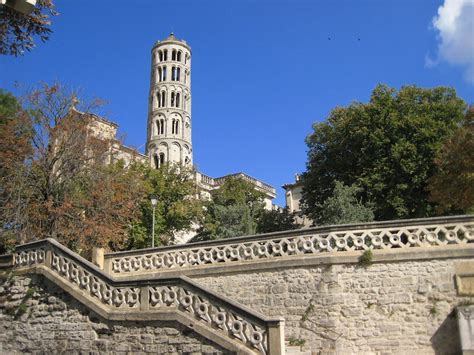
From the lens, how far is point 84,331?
35.5ft

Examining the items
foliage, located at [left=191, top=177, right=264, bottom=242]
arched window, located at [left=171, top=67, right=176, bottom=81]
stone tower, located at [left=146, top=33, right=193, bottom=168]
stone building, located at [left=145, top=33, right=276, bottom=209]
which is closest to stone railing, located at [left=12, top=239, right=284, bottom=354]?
foliage, located at [left=191, top=177, right=264, bottom=242]

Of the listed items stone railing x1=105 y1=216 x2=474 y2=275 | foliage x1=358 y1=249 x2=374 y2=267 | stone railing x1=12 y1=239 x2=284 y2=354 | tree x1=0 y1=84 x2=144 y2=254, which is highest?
tree x1=0 y1=84 x2=144 y2=254

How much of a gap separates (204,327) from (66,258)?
4209 mm

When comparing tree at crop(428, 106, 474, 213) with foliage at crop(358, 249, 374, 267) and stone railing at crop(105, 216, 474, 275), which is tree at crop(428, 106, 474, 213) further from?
foliage at crop(358, 249, 374, 267)

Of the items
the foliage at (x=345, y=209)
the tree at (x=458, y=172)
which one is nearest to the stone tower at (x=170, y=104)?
the foliage at (x=345, y=209)

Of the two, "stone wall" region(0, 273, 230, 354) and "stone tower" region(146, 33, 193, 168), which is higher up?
"stone tower" region(146, 33, 193, 168)

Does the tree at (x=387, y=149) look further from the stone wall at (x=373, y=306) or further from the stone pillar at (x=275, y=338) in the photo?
the stone pillar at (x=275, y=338)

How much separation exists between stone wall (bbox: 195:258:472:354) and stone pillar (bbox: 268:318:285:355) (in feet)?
16.0

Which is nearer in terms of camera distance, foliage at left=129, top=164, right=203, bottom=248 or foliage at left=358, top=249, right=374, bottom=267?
foliage at left=358, top=249, right=374, bottom=267

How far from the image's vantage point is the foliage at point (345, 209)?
25.2 m

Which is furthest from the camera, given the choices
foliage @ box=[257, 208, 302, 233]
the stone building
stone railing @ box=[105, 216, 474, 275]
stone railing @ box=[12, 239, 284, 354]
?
the stone building

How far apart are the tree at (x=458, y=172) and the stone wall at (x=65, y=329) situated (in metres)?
15.6

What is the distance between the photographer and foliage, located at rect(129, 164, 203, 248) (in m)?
32.2

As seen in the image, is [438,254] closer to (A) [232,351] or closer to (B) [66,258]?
(A) [232,351]
